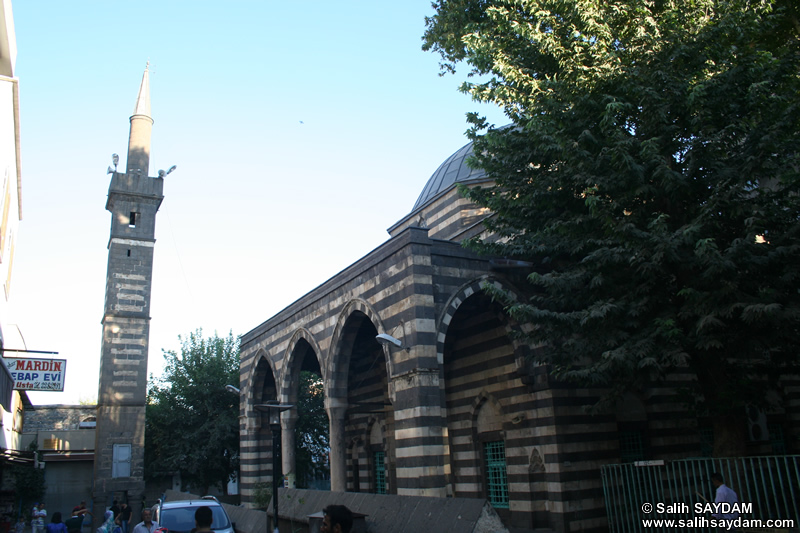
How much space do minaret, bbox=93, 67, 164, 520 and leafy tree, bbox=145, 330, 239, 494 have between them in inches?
176

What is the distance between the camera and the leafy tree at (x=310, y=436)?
27312 mm

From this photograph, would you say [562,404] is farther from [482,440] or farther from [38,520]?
[38,520]

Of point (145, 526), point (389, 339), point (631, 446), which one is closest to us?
point (145, 526)

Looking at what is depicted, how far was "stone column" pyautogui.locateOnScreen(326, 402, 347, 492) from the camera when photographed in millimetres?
14305

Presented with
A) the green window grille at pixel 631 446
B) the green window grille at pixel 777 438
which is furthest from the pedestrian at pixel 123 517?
the green window grille at pixel 777 438

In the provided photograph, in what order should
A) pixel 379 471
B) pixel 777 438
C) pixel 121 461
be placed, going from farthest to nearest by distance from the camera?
pixel 121 461 < pixel 379 471 < pixel 777 438

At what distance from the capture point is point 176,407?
2609 centimetres

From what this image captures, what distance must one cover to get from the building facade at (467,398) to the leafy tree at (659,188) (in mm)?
1935

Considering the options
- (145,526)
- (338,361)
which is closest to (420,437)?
(338,361)

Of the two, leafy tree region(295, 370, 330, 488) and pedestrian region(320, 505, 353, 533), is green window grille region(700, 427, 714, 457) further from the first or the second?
leafy tree region(295, 370, 330, 488)

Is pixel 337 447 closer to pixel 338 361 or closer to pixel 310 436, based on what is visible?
pixel 338 361

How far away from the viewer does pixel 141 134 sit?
78.2 ft

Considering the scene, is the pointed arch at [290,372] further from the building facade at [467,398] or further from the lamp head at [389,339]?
the lamp head at [389,339]

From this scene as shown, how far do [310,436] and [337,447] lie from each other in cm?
1471
